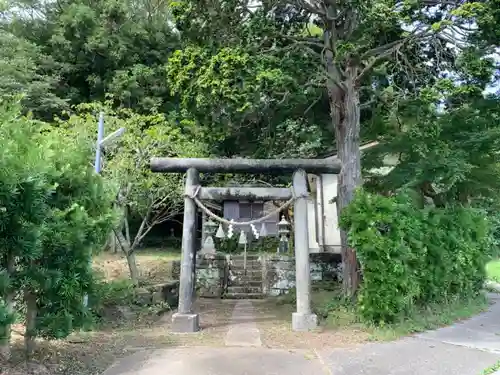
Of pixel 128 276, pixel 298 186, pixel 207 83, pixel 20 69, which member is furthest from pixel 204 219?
pixel 207 83

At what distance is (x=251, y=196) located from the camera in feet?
28.1

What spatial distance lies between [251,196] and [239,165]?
676mm

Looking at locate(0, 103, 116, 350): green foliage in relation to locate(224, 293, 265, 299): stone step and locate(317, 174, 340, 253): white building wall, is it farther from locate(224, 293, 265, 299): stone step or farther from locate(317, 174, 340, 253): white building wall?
locate(317, 174, 340, 253): white building wall

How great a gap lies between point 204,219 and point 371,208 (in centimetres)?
1088

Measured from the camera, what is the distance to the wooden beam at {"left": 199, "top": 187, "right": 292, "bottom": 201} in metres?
8.45

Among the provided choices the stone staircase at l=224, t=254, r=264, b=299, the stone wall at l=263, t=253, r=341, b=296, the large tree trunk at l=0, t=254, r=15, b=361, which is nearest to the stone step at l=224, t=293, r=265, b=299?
the stone staircase at l=224, t=254, r=264, b=299

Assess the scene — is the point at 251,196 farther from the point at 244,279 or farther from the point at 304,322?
the point at 244,279

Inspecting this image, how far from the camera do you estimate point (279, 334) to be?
7.52 m

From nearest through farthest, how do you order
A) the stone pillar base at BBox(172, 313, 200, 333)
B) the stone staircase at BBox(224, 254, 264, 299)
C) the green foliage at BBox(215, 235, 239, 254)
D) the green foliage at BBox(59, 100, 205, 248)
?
the stone pillar base at BBox(172, 313, 200, 333)
the green foliage at BBox(59, 100, 205, 248)
the stone staircase at BBox(224, 254, 264, 299)
the green foliage at BBox(215, 235, 239, 254)

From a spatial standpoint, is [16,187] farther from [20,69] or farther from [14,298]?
[20,69]

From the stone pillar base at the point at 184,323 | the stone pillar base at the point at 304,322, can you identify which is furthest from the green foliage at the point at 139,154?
the stone pillar base at the point at 304,322

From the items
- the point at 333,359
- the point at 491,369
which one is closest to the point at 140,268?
the point at 333,359

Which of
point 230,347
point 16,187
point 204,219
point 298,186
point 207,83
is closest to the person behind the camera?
point 16,187

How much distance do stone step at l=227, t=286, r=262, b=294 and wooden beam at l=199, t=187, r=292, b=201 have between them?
6.15 metres
